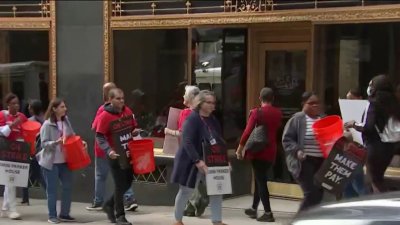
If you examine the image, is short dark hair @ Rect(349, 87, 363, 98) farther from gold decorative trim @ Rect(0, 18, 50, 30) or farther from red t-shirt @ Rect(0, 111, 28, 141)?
gold decorative trim @ Rect(0, 18, 50, 30)

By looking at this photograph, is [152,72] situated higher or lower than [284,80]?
higher

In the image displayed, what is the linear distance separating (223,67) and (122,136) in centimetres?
262

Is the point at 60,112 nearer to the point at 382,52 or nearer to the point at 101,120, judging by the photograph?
the point at 101,120

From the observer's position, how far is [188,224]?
8945mm

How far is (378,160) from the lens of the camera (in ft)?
25.8

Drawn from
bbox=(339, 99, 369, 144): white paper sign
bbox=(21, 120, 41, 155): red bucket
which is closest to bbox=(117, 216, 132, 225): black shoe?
bbox=(21, 120, 41, 155): red bucket

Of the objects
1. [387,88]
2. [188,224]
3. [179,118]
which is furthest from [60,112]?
[387,88]

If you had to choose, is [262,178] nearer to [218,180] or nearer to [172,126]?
[218,180]

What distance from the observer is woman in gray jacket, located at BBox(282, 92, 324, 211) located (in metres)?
7.97

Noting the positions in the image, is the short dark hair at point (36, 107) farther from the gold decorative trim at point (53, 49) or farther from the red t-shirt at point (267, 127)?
the red t-shirt at point (267, 127)

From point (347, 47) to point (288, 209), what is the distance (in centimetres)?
233

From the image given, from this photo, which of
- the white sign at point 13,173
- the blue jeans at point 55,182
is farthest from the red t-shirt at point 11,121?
the blue jeans at point 55,182

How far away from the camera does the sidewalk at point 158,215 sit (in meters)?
9.22

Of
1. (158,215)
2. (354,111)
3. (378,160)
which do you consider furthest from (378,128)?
(158,215)
